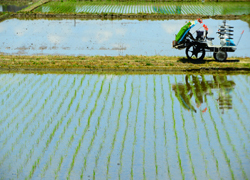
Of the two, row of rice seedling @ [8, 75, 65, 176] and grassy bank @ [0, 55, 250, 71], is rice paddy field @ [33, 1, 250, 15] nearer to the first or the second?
grassy bank @ [0, 55, 250, 71]

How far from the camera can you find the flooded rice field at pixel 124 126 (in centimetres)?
541

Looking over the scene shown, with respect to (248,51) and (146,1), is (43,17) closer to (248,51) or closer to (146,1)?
(146,1)

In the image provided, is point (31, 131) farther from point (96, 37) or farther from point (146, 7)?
point (146, 7)

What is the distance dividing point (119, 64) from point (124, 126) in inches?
161

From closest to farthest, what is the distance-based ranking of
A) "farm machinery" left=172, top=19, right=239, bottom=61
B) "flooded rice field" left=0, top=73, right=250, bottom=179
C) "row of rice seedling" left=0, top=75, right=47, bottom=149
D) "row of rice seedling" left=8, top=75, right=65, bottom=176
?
"flooded rice field" left=0, top=73, right=250, bottom=179
"row of rice seedling" left=8, top=75, right=65, bottom=176
"row of rice seedling" left=0, top=75, right=47, bottom=149
"farm machinery" left=172, top=19, right=239, bottom=61

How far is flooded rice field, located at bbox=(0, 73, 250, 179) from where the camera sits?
541 cm

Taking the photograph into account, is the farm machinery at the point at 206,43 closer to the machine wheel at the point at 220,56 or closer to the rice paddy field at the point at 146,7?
the machine wheel at the point at 220,56

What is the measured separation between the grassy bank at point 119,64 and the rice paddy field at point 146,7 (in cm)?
→ 1213

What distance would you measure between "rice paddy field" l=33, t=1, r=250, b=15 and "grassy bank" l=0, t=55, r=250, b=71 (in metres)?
12.1

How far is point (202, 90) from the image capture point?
30.0 ft

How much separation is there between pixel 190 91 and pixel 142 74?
175 centimetres

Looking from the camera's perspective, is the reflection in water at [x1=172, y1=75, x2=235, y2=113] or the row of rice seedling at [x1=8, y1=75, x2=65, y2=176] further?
the reflection in water at [x1=172, y1=75, x2=235, y2=113]

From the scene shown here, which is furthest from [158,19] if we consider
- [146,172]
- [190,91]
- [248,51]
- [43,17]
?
[146,172]

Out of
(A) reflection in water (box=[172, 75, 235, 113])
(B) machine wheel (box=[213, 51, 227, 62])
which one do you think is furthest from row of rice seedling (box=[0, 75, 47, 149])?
(B) machine wheel (box=[213, 51, 227, 62])
